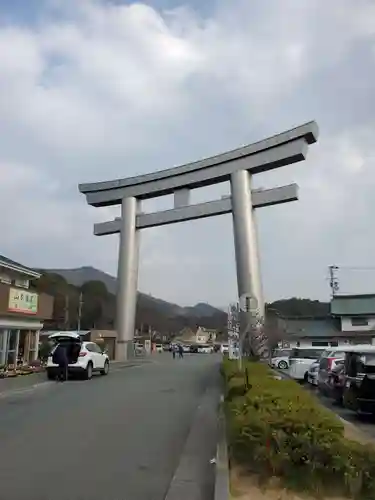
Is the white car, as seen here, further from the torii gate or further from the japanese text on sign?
the torii gate

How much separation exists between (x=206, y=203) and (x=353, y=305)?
2132cm

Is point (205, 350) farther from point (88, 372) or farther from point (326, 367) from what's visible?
point (326, 367)

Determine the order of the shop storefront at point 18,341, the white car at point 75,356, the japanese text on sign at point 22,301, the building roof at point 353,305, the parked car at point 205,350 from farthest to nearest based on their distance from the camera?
the parked car at point 205,350, the building roof at point 353,305, the shop storefront at point 18,341, the japanese text on sign at point 22,301, the white car at point 75,356

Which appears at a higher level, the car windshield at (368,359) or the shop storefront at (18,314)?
the shop storefront at (18,314)

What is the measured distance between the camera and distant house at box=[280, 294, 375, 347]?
169 ft

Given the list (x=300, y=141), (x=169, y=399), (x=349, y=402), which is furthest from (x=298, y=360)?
(x=300, y=141)

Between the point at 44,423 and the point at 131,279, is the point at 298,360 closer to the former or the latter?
the point at 44,423

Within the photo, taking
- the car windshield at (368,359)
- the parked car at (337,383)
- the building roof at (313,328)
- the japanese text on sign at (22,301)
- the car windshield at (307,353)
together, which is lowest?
the parked car at (337,383)

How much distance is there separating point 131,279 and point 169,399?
2741 centimetres

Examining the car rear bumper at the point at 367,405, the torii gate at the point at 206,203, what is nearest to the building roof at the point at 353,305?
the torii gate at the point at 206,203

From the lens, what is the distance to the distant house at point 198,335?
5172 inches

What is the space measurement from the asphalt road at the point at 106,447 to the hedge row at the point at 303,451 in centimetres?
68

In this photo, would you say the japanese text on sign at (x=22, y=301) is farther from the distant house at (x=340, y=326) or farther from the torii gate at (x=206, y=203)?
the distant house at (x=340, y=326)

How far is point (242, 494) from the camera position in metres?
5.55
